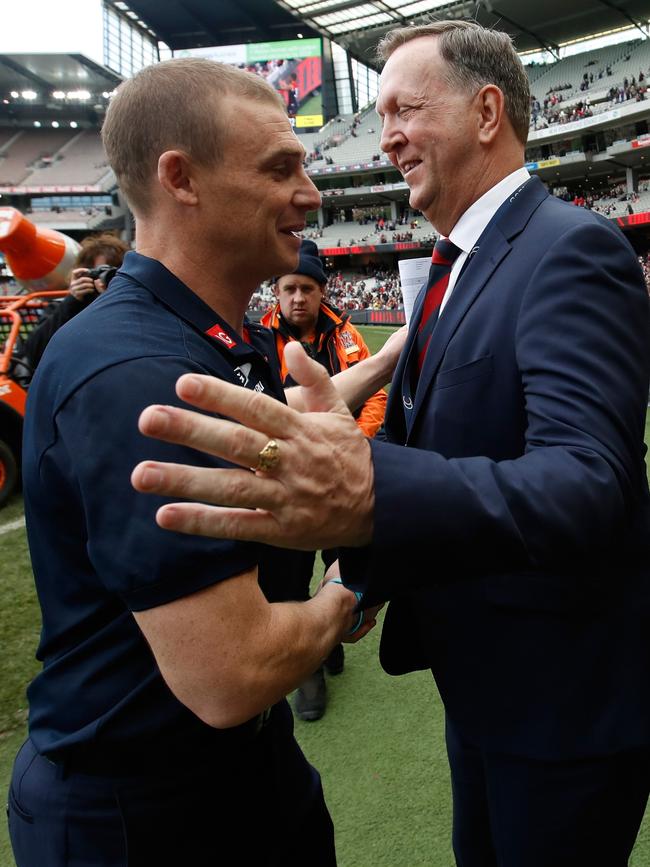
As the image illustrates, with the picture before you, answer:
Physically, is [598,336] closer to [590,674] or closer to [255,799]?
[590,674]

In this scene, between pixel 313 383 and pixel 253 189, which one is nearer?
pixel 313 383

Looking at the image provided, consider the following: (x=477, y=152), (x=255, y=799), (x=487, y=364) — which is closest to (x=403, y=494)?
(x=487, y=364)

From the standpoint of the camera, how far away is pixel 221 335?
1320mm

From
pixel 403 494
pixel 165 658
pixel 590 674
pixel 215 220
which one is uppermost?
pixel 215 220

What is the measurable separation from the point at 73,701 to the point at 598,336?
118 centimetres

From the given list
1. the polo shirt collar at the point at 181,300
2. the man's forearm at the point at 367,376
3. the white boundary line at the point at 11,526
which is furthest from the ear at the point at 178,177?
the white boundary line at the point at 11,526

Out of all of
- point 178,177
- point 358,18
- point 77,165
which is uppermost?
point 358,18

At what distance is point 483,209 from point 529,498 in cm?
100

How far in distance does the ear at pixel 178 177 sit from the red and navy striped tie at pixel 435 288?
0.67 metres

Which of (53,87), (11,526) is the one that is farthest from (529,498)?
(53,87)

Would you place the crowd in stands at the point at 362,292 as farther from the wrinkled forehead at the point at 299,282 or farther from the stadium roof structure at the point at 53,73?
the wrinkled forehead at the point at 299,282

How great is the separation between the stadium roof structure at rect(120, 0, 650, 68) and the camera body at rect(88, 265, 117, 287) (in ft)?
90.3

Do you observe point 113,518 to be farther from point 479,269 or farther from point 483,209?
point 483,209

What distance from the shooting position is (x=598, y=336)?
1086 millimetres
